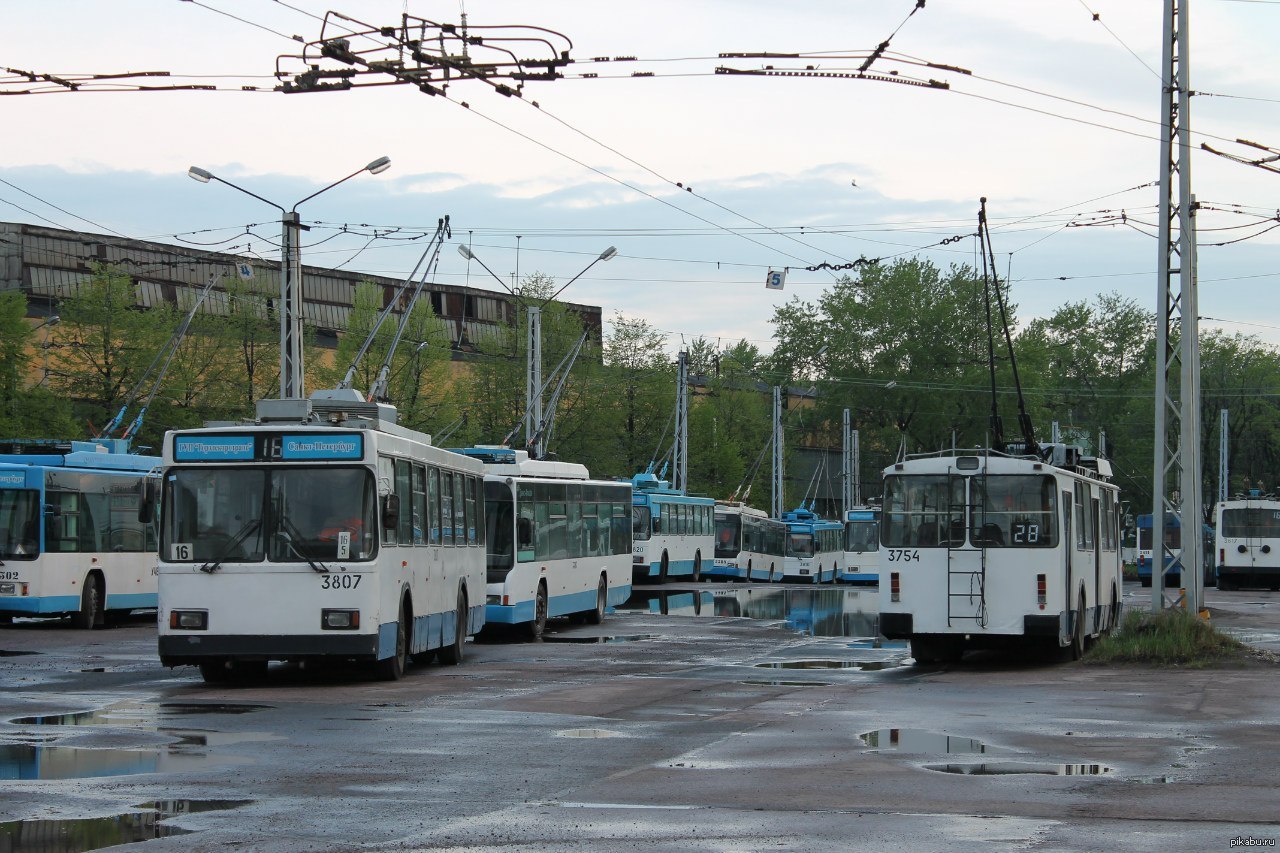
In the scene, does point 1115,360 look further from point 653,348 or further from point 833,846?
point 833,846

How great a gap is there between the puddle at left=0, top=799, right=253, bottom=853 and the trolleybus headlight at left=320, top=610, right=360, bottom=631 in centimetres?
829

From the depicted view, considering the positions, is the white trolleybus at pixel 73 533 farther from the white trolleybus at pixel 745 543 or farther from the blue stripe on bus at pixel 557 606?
the white trolleybus at pixel 745 543

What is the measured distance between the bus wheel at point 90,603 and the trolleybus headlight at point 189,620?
42.2ft

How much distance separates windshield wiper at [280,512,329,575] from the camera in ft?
57.9

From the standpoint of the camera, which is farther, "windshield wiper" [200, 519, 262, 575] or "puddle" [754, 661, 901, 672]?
"puddle" [754, 661, 901, 672]

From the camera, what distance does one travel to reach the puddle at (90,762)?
10578mm

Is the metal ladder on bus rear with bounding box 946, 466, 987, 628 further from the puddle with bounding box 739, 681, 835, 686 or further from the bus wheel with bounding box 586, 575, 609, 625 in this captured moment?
the bus wheel with bounding box 586, 575, 609, 625

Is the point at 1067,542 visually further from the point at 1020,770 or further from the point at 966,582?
the point at 1020,770

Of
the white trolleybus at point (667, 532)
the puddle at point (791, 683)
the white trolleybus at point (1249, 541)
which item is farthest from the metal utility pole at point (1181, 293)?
the white trolleybus at point (1249, 541)

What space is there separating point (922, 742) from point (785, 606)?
29.4 meters

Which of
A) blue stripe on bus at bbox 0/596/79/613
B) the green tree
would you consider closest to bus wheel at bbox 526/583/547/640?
blue stripe on bus at bbox 0/596/79/613

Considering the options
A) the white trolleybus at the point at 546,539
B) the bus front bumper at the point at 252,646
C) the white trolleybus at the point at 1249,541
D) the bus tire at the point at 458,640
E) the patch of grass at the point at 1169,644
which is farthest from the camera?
the white trolleybus at the point at 1249,541

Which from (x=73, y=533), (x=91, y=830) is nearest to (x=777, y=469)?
(x=73, y=533)

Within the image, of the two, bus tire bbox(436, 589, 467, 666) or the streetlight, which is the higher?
the streetlight
